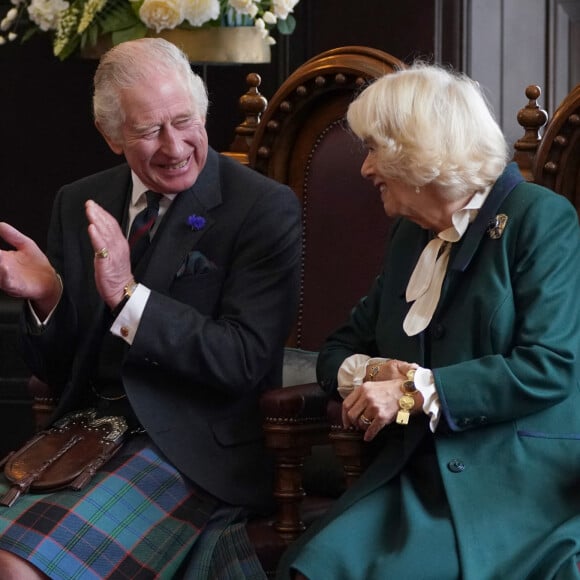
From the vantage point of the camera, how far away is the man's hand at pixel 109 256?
110 inches

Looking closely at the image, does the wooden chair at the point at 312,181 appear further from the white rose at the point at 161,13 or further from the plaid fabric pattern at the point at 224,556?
the white rose at the point at 161,13

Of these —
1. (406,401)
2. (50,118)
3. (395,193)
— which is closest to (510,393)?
(406,401)

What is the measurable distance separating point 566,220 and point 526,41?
194 centimetres

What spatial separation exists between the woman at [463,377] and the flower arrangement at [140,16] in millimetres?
1357

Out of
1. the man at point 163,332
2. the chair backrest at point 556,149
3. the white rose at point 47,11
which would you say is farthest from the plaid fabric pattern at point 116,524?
the white rose at point 47,11

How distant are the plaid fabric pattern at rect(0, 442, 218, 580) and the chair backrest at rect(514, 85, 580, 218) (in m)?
1.08

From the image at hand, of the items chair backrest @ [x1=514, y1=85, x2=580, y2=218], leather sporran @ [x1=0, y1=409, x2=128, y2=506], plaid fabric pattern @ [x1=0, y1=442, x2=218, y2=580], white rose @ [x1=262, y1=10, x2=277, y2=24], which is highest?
white rose @ [x1=262, y1=10, x2=277, y2=24]

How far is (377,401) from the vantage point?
2.52m

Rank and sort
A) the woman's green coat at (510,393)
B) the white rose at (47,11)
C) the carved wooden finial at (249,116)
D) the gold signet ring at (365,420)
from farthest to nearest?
the white rose at (47,11) < the carved wooden finial at (249,116) < the gold signet ring at (365,420) < the woman's green coat at (510,393)

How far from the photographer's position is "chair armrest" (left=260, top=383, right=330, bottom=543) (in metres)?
2.78

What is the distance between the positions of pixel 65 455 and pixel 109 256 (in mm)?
449

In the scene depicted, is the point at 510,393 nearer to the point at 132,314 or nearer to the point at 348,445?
the point at 348,445

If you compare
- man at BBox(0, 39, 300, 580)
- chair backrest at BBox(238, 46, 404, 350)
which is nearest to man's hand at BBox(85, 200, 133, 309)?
man at BBox(0, 39, 300, 580)

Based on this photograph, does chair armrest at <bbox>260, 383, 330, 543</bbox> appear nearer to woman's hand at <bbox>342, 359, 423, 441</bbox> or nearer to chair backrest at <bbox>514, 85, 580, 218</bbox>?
woman's hand at <bbox>342, 359, 423, 441</bbox>
